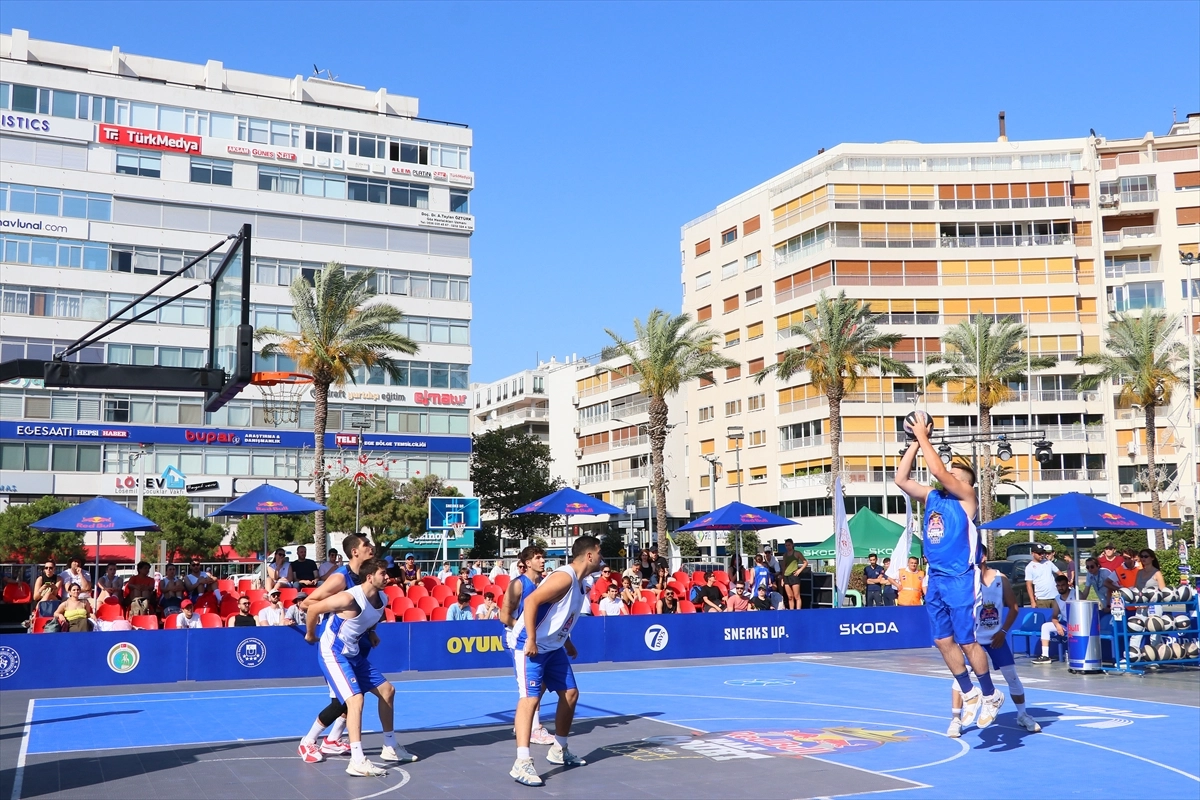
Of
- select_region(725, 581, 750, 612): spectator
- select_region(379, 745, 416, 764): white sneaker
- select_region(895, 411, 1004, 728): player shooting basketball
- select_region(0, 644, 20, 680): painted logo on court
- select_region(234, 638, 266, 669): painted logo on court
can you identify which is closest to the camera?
select_region(895, 411, 1004, 728): player shooting basketball

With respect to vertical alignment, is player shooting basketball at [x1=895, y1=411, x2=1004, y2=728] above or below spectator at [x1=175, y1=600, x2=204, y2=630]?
above

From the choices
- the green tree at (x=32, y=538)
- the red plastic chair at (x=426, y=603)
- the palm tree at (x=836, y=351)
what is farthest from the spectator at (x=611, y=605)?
the green tree at (x=32, y=538)

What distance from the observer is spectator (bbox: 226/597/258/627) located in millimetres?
19859

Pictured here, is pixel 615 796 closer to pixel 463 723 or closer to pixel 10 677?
pixel 463 723

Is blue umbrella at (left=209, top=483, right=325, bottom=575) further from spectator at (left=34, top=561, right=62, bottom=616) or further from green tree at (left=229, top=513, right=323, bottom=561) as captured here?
green tree at (left=229, top=513, right=323, bottom=561)

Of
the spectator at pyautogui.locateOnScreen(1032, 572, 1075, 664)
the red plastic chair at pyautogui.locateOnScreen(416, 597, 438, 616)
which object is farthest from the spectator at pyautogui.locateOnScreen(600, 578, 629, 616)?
the spectator at pyautogui.locateOnScreen(1032, 572, 1075, 664)

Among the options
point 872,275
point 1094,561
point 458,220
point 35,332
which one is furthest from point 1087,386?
point 35,332

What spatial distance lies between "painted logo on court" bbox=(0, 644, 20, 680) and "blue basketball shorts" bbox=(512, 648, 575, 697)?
11.2 metres

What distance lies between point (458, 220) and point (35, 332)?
21.1 m

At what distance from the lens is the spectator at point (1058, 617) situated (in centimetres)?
1947

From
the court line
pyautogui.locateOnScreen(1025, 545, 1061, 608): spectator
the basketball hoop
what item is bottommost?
the court line

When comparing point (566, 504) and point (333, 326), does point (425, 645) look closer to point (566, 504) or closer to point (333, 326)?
point (566, 504)

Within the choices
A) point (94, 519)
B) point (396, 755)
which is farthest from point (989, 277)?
point (396, 755)

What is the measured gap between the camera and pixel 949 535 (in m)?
10.2
